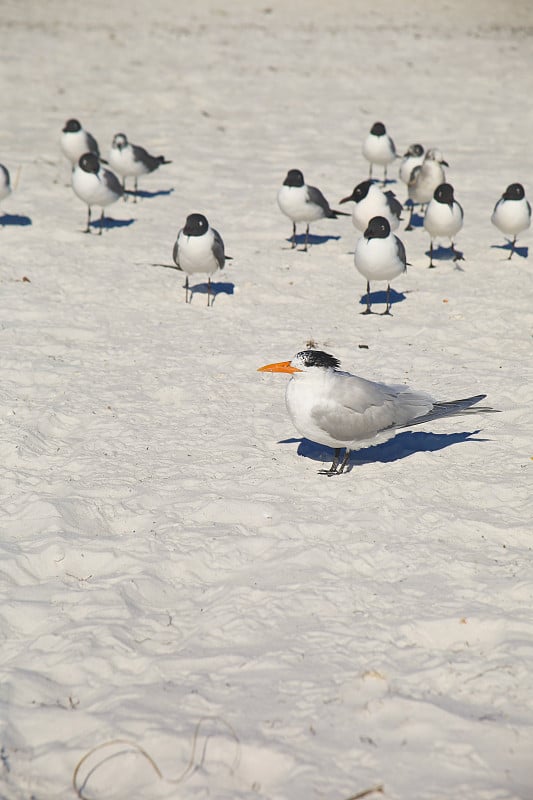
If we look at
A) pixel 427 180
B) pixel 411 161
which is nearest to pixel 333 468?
pixel 427 180

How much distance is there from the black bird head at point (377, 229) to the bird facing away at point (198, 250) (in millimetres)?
1618

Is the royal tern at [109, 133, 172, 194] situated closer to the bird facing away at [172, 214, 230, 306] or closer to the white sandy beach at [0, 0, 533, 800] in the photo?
the white sandy beach at [0, 0, 533, 800]

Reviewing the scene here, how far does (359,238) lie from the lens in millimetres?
11367

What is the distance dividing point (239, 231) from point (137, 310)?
9.71 feet

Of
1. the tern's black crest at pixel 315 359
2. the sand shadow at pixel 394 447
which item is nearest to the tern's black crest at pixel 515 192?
the sand shadow at pixel 394 447

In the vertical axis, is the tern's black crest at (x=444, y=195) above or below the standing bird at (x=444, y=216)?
above

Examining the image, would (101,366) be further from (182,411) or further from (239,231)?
(239,231)

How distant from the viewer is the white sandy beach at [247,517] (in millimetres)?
3439

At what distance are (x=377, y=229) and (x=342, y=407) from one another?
3885 millimetres

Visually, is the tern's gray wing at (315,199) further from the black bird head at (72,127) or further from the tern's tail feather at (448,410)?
the tern's tail feather at (448,410)

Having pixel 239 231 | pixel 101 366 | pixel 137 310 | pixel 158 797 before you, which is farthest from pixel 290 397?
pixel 239 231

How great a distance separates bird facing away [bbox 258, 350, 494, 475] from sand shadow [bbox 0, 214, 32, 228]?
6.43 m

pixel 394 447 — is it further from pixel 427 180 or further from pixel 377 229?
pixel 427 180

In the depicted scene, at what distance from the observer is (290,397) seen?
18.6ft
